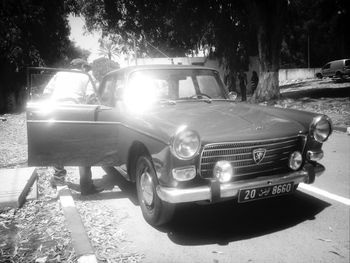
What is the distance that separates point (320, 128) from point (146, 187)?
2072 mm

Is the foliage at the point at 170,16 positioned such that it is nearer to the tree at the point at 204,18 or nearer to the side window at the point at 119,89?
the tree at the point at 204,18

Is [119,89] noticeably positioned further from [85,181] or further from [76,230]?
[76,230]

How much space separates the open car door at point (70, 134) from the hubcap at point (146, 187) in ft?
1.92

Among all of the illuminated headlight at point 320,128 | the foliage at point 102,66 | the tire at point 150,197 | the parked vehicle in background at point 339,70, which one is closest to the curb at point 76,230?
the tire at point 150,197

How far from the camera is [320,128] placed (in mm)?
4008

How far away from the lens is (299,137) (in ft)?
12.7

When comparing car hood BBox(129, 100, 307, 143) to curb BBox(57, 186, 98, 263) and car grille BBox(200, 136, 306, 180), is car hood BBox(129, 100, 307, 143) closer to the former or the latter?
car grille BBox(200, 136, 306, 180)

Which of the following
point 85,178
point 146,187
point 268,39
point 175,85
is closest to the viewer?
point 146,187

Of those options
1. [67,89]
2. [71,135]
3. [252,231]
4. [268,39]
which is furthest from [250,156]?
[268,39]

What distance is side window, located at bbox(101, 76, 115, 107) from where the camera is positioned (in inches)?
199

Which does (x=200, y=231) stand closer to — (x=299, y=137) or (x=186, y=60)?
(x=299, y=137)

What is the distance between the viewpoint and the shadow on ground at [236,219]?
3746 mm

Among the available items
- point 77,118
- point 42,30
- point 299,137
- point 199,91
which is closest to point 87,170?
point 77,118

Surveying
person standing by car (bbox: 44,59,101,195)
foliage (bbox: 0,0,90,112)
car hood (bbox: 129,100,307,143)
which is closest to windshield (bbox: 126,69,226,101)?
car hood (bbox: 129,100,307,143)
